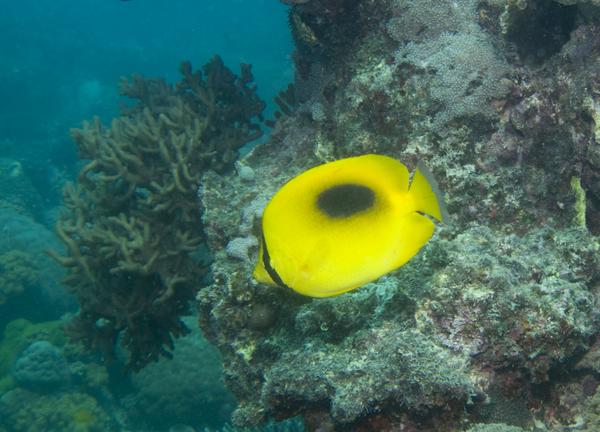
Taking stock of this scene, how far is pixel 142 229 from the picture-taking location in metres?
5.00

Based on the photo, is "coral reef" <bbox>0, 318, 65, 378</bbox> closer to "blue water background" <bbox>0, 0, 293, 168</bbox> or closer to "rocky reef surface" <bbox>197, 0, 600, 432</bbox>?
"rocky reef surface" <bbox>197, 0, 600, 432</bbox>

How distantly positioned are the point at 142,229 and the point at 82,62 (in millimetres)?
28764

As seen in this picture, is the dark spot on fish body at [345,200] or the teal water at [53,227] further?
the teal water at [53,227]

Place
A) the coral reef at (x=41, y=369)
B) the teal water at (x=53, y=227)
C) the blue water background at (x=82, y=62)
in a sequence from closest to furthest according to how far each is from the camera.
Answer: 1. the teal water at (x=53, y=227)
2. the coral reef at (x=41, y=369)
3. the blue water background at (x=82, y=62)

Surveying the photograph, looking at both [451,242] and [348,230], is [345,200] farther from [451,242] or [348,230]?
[451,242]

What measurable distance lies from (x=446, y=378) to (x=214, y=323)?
1920 mm

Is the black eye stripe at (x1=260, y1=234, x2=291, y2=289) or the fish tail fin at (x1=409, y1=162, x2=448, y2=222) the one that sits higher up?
the fish tail fin at (x1=409, y1=162, x2=448, y2=222)

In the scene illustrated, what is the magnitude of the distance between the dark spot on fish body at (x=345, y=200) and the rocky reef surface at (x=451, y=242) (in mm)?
1087

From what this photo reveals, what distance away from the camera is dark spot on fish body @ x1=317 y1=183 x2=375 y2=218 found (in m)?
1.66

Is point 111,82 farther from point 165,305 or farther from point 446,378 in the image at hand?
point 446,378

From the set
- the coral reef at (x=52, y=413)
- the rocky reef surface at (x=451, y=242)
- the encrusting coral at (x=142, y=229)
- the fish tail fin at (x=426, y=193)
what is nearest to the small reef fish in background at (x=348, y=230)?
the fish tail fin at (x=426, y=193)

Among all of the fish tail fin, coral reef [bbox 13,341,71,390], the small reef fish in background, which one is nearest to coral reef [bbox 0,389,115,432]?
coral reef [bbox 13,341,71,390]

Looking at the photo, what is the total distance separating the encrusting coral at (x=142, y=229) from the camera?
4.92 metres

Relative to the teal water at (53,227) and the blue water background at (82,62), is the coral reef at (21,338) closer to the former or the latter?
the teal water at (53,227)
